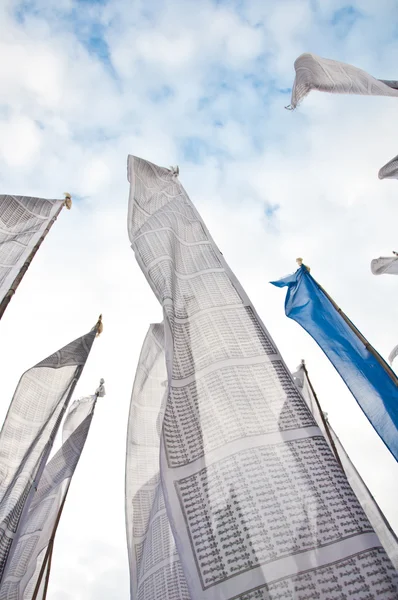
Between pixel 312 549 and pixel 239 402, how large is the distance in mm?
617

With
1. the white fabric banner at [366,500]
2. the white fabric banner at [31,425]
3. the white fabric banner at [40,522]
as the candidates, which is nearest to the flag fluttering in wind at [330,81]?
the white fabric banner at [366,500]

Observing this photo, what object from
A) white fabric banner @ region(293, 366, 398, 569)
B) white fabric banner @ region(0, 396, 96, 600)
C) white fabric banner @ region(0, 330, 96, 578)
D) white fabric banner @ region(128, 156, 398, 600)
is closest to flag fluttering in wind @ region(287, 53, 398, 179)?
white fabric banner @ region(128, 156, 398, 600)

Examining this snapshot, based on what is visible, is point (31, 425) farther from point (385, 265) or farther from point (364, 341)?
point (385, 265)

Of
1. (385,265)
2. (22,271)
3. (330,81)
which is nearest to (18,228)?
(22,271)

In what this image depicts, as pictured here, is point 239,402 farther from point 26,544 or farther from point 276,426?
point 26,544

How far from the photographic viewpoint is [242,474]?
1.39 m

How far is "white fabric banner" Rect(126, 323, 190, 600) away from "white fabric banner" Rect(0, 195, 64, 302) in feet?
4.41

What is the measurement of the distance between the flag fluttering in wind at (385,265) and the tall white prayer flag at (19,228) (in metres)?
3.24

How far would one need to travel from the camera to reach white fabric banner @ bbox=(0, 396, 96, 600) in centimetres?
258

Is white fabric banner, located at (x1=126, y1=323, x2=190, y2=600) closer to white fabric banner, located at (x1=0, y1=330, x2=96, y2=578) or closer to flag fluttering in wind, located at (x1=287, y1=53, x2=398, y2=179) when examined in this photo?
white fabric banner, located at (x1=0, y1=330, x2=96, y2=578)

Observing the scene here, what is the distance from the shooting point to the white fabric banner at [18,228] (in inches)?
101

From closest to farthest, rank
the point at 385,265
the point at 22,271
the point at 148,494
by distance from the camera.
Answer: the point at 22,271, the point at 148,494, the point at 385,265

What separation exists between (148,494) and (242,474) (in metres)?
1.82

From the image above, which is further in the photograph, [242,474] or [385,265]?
[385,265]
